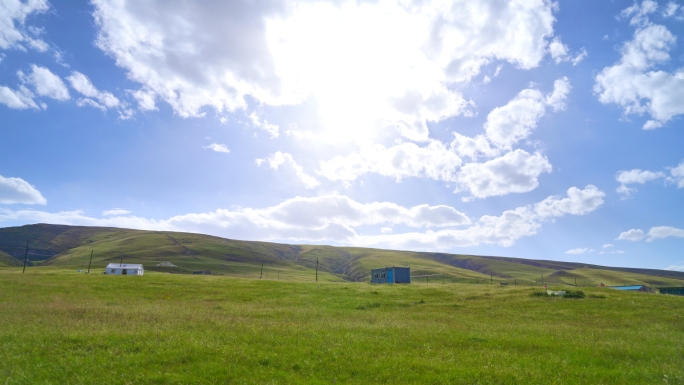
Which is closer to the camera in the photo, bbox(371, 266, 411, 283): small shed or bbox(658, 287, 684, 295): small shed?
bbox(658, 287, 684, 295): small shed

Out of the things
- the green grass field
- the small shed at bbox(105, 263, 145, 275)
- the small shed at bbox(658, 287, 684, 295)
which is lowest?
the small shed at bbox(105, 263, 145, 275)

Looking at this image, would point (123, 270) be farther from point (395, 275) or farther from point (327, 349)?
point (327, 349)

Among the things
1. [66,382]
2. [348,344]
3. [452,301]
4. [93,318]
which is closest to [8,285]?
[93,318]

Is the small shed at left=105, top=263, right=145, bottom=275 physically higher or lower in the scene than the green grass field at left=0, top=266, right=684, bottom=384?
lower

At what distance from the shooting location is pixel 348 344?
16234 millimetres

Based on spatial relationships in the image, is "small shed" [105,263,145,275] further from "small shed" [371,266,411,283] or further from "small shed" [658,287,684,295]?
"small shed" [658,287,684,295]

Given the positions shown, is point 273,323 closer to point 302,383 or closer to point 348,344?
point 348,344

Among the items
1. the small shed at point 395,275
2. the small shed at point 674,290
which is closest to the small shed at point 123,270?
the small shed at point 395,275

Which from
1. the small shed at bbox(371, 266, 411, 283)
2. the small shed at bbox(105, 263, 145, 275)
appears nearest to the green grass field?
the small shed at bbox(371, 266, 411, 283)

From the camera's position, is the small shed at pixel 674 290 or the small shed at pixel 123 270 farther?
the small shed at pixel 123 270

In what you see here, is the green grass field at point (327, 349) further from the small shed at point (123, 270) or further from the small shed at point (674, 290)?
the small shed at point (123, 270)

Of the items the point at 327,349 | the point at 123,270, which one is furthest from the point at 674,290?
the point at 123,270

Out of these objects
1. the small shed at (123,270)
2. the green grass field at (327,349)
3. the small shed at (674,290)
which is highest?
the green grass field at (327,349)

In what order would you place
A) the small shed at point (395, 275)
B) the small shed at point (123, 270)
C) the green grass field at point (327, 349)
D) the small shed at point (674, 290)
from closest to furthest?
the green grass field at point (327, 349) < the small shed at point (674, 290) < the small shed at point (395, 275) < the small shed at point (123, 270)
